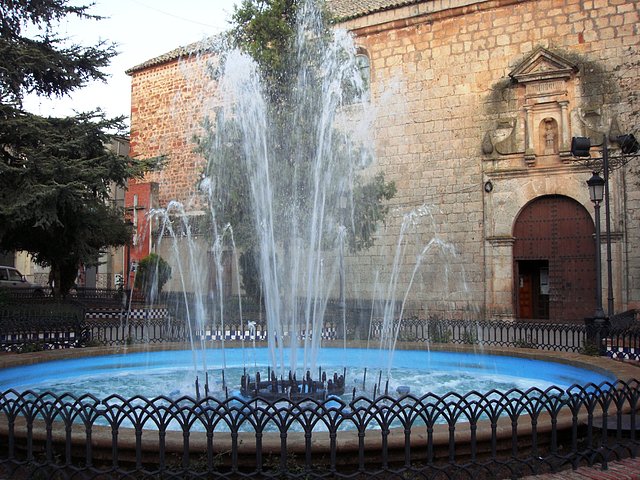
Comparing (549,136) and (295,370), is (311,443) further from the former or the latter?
(549,136)

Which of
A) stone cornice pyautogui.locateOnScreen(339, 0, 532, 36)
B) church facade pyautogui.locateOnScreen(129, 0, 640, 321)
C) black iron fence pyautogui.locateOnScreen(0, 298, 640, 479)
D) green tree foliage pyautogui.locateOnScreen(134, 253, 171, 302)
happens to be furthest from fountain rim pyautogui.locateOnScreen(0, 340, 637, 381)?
stone cornice pyautogui.locateOnScreen(339, 0, 532, 36)

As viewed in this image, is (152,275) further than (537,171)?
Yes

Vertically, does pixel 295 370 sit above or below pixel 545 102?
below

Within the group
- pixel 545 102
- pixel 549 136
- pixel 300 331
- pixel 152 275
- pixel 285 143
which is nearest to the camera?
pixel 300 331

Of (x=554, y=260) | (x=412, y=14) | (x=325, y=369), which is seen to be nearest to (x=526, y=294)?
(x=554, y=260)

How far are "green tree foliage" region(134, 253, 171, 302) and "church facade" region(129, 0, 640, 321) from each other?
662cm

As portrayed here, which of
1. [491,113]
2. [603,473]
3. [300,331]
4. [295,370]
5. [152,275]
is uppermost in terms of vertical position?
[491,113]

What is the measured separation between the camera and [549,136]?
49.3 feet

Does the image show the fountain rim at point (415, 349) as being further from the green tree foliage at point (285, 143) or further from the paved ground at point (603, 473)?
the green tree foliage at point (285, 143)

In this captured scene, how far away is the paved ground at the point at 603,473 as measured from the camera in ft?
10.9

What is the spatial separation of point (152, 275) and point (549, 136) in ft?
40.3

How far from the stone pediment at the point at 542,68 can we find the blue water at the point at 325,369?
8511 mm

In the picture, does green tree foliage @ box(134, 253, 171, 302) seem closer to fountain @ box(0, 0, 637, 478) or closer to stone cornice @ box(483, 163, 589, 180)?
fountain @ box(0, 0, 637, 478)

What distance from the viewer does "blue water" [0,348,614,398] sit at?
664cm
